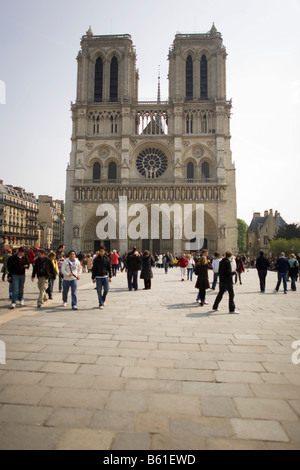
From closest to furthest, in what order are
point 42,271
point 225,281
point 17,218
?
point 225,281
point 42,271
point 17,218

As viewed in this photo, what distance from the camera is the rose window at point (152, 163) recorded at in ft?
118

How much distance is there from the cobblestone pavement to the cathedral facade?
92.7 ft

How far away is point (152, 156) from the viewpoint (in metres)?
36.4

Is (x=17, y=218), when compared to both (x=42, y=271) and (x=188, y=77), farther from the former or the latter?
(x=42, y=271)

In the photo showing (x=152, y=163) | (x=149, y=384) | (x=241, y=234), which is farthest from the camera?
(x=241, y=234)

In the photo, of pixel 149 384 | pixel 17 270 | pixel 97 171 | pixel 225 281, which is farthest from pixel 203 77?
pixel 149 384

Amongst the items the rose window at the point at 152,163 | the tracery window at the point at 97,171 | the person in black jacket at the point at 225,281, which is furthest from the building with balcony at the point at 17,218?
the person in black jacket at the point at 225,281

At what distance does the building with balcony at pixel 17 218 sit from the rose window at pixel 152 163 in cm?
2027

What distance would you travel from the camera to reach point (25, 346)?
424 centimetres

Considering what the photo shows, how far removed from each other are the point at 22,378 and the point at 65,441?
129 cm

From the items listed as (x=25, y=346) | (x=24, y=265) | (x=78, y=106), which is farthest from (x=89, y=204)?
(x=25, y=346)

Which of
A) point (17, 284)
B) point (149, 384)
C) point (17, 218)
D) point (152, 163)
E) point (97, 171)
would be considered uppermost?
point (152, 163)

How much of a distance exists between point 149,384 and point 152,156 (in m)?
35.0
